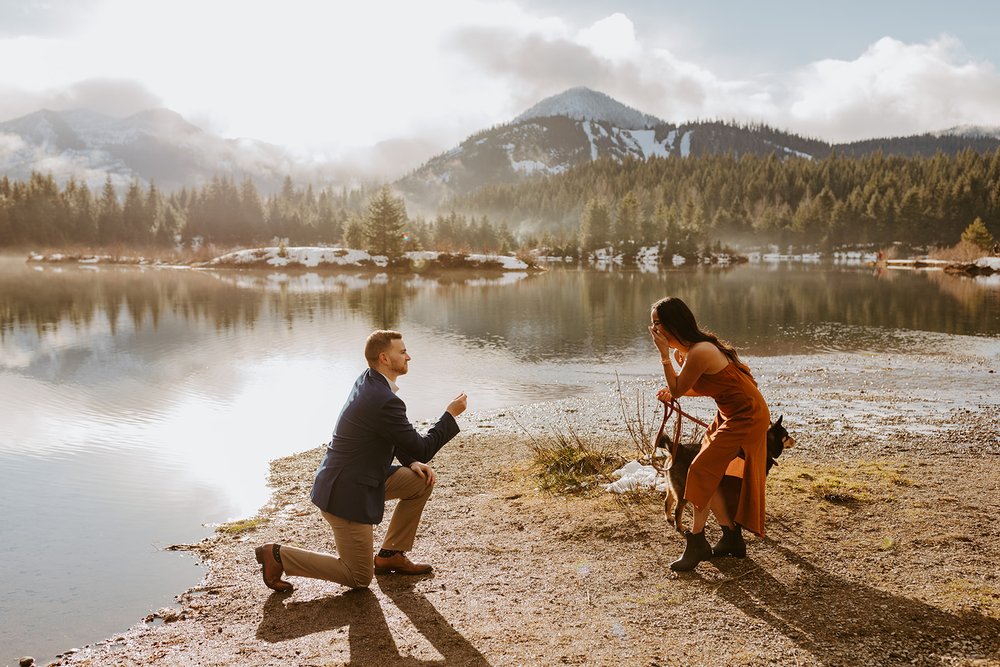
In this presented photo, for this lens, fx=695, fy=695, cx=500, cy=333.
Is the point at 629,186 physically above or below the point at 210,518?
above

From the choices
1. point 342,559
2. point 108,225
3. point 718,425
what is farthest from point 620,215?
point 342,559

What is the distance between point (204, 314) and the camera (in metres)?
31.7

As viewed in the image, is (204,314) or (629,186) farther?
(629,186)

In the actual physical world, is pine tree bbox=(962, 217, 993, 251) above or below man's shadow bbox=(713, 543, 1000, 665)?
above

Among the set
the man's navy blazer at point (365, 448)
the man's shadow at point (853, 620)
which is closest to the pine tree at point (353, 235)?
the man's navy blazer at point (365, 448)

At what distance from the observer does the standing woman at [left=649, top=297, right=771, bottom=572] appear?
5711 mm

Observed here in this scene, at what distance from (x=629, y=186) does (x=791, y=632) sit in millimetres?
195015

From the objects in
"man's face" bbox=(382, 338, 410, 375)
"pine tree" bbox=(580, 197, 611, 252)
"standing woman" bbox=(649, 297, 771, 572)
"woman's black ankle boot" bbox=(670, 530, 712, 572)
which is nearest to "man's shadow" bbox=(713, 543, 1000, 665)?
"woman's black ankle boot" bbox=(670, 530, 712, 572)

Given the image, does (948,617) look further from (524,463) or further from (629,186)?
(629,186)

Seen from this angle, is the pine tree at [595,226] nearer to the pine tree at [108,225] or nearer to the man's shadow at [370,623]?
the pine tree at [108,225]

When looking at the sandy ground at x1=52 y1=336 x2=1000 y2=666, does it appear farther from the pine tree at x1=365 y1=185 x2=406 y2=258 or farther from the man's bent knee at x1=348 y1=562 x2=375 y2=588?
the pine tree at x1=365 y1=185 x2=406 y2=258

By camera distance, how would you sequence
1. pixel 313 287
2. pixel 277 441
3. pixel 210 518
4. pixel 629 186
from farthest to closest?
pixel 629 186 < pixel 313 287 < pixel 277 441 < pixel 210 518

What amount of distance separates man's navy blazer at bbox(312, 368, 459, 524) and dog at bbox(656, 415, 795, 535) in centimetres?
219

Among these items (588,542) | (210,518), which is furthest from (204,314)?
(588,542)
